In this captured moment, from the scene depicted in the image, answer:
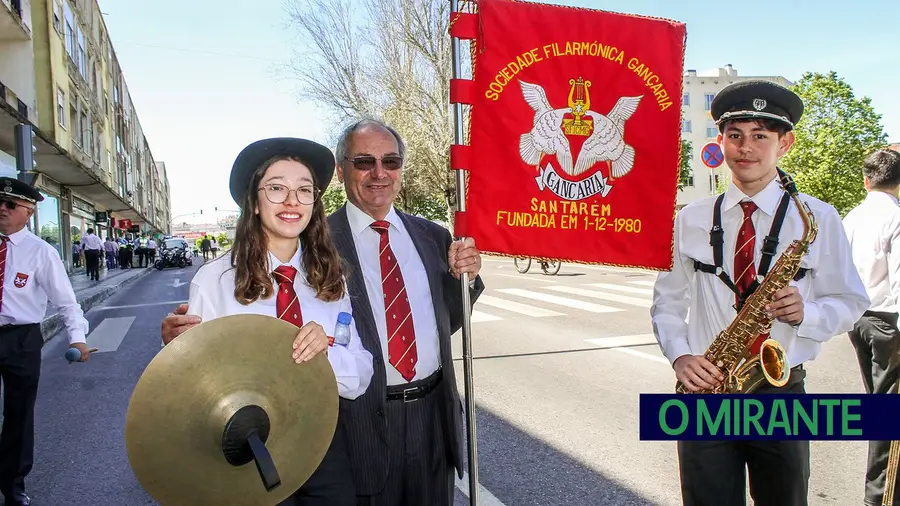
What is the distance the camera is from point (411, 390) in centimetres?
232

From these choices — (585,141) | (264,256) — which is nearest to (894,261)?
(585,141)

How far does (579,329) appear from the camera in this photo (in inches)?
349

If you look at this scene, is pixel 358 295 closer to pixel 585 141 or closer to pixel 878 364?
pixel 585 141

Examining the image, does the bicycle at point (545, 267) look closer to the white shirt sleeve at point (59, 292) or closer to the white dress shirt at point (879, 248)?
the white dress shirt at point (879, 248)

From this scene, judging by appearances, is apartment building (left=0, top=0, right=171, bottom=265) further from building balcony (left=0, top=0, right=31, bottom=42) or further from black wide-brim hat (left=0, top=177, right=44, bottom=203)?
black wide-brim hat (left=0, top=177, right=44, bottom=203)

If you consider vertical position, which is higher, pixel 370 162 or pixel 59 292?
pixel 370 162

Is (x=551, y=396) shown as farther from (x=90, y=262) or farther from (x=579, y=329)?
(x=90, y=262)

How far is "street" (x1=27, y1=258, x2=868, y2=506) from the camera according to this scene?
12.3 feet

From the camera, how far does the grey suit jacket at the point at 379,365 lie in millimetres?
2207

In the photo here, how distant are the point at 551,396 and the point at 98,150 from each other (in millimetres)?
33105

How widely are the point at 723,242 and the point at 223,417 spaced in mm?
1799

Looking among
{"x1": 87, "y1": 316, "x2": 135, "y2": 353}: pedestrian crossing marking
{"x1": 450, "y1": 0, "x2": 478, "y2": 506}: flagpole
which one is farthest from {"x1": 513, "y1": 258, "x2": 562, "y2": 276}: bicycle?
{"x1": 450, "y1": 0, "x2": 478, "y2": 506}: flagpole

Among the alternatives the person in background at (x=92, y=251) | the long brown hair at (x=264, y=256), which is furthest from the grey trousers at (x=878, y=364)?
the person in background at (x=92, y=251)

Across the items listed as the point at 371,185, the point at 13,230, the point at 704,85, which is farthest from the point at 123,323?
the point at 704,85
